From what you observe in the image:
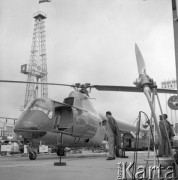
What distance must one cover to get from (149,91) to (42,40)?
7068 cm

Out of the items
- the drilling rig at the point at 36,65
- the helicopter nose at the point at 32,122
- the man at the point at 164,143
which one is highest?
the drilling rig at the point at 36,65

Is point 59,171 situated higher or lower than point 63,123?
lower

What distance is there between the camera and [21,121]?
12.2 m

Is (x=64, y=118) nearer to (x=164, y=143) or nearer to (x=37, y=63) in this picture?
(x=164, y=143)

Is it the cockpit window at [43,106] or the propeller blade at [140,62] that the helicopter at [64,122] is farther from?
the propeller blade at [140,62]

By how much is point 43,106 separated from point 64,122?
2.33 metres

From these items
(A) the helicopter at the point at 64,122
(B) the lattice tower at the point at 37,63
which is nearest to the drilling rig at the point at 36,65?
(B) the lattice tower at the point at 37,63

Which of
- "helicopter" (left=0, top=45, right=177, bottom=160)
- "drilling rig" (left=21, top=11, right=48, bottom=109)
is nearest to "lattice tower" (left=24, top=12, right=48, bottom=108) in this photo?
"drilling rig" (left=21, top=11, right=48, bottom=109)

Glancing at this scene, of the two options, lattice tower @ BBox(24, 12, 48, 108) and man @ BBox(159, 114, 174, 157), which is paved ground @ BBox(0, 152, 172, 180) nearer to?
man @ BBox(159, 114, 174, 157)

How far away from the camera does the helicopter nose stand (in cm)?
1200

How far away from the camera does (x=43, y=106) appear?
1292 cm

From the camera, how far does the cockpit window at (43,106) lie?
42.1ft

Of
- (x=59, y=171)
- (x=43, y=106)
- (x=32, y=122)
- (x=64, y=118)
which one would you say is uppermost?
(x=43, y=106)

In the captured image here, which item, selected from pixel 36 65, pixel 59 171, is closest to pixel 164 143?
pixel 59 171
